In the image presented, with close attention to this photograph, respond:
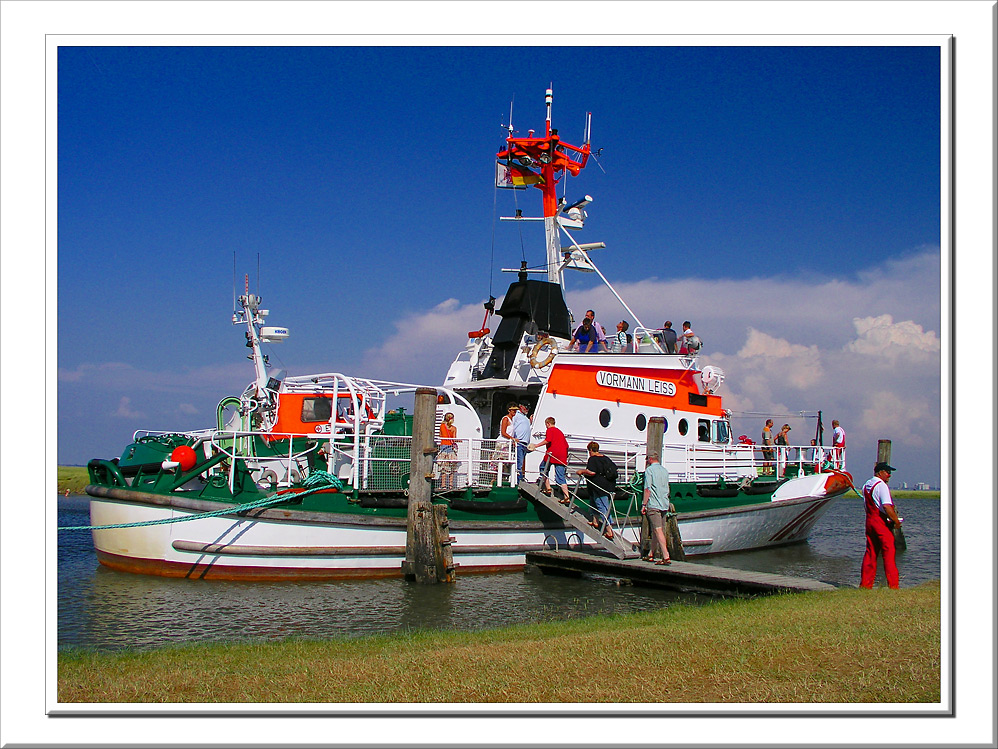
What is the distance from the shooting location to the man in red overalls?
915 cm

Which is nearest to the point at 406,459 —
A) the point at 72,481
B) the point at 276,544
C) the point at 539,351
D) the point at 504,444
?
the point at 504,444

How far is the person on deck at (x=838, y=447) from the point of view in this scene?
20.7 meters

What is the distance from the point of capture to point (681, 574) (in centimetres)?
1161

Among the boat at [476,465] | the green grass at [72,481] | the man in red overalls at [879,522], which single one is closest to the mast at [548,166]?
the boat at [476,465]

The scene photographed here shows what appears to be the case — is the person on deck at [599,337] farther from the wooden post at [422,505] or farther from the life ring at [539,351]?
the wooden post at [422,505]

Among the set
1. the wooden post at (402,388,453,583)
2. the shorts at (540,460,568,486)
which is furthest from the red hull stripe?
the wooden post at (402,388,453,583)

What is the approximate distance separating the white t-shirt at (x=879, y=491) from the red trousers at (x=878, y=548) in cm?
21

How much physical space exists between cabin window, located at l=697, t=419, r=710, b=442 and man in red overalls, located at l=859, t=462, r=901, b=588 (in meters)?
9.59

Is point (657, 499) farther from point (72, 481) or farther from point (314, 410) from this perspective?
point (72, 481)

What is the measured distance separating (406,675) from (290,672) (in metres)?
1.06
